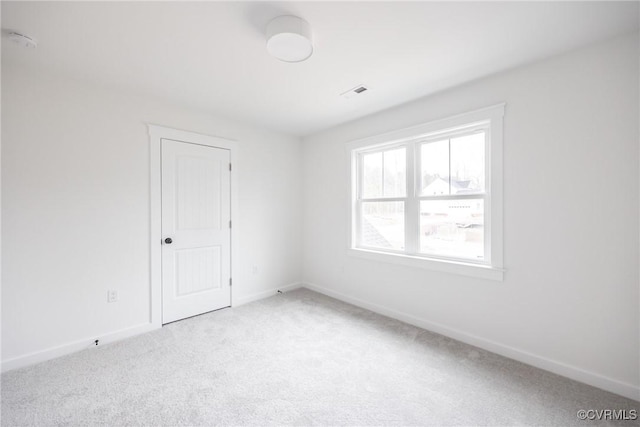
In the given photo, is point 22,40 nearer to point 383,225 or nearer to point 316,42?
point 316,42

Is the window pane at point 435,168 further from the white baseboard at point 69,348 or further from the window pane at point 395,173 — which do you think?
the white baseboard at point 69,348

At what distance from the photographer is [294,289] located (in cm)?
432

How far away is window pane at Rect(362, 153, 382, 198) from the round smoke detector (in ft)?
10.6

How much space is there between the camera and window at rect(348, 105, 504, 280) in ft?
8.20

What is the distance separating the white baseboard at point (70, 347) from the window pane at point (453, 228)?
10.5 feet

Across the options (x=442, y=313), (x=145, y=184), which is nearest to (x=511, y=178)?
(x=442, y=313)

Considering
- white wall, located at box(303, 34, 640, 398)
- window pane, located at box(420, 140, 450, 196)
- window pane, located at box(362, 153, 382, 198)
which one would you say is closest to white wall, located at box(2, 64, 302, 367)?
window pane, located at box(362, 153, 382, 198)

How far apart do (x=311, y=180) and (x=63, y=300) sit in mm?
3175

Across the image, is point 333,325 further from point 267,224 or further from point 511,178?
point 511,178

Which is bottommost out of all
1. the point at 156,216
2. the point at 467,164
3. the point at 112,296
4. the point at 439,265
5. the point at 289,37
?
the point at 112,296

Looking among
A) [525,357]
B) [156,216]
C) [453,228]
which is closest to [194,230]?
[156,216]

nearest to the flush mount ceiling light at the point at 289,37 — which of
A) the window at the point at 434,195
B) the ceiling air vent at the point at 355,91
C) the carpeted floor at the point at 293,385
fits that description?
the ceiling air vent at the point at 355,91

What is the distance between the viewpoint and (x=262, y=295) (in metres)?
3.93

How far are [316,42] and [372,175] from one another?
195 cm
